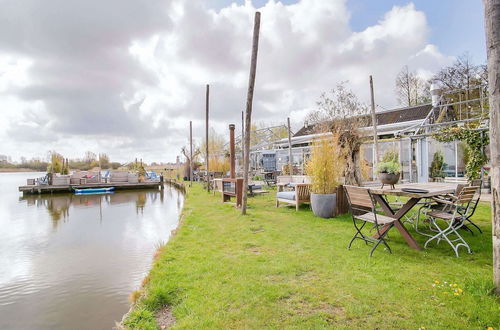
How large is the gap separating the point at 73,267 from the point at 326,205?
192 inches

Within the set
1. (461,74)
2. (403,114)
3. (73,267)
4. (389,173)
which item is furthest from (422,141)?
(73,267)

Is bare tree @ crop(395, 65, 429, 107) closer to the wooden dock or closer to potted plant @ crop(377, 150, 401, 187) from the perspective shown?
potted plant @ crop(377, 150, 401, 187)

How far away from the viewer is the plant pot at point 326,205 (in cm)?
592

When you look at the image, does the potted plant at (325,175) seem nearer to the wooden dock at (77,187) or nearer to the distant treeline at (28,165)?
the wooden dock at (77,187)

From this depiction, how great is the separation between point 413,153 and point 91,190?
63.0ft

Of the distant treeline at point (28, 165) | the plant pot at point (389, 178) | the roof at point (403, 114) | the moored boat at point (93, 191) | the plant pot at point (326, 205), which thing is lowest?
the moored boat at point (93, 191)

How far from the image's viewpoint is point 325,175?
5969 millimetres

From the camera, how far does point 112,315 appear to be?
113 inches

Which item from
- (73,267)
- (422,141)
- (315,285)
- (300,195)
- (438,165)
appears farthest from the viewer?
(422,141)

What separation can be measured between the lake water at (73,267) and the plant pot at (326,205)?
3.43 metres

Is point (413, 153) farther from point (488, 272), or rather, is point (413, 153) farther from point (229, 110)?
point (229, 110)

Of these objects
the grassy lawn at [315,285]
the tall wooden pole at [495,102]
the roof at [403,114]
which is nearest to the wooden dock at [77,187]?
the roof at [403,114]

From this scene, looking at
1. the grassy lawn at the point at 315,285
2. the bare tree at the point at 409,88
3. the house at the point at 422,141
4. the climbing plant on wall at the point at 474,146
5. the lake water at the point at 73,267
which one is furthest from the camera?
the bare tree at the point at 409,88

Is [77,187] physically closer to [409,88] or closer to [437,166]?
[437,166]
